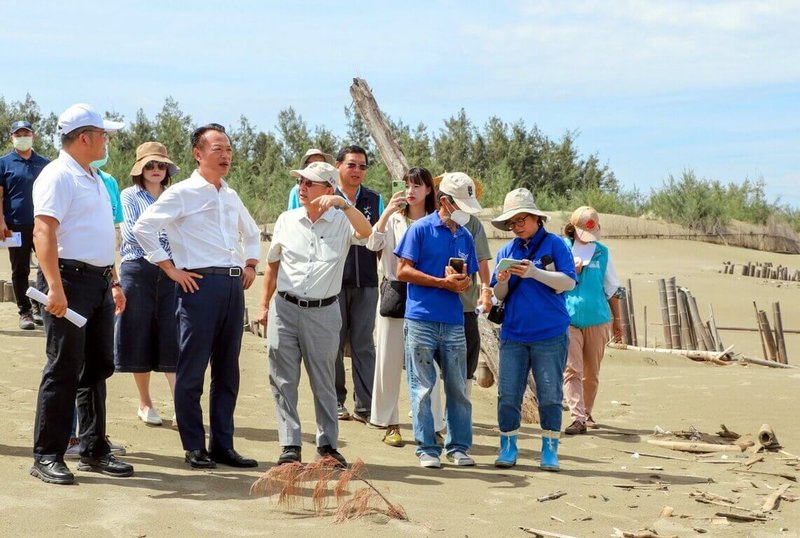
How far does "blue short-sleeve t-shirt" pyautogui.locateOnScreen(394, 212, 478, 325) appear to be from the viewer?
22.6ft

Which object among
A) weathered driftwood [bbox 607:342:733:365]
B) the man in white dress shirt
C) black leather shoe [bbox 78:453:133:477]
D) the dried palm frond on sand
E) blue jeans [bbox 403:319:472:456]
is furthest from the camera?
weathered driftwood [bbox 607:342:733:365]

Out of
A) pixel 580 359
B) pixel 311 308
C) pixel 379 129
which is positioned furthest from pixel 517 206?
pixel 379 129

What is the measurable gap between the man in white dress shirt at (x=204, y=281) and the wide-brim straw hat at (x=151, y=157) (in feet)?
3.00

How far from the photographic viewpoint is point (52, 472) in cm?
558

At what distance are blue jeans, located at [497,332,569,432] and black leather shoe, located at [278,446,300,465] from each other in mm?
1401

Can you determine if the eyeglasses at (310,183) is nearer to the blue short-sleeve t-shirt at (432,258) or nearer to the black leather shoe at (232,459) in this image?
the blue short-sleeve t-shirt at (432,258)

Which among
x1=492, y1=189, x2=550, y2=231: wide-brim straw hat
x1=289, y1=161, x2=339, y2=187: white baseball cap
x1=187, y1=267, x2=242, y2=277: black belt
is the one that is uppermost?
x1=289, y1=161, x2=339, y2=187: white baseball cap

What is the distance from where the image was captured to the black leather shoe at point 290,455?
20.9ft

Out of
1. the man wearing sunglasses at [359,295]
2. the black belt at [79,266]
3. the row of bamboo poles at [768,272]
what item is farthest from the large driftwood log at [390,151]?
the row of bamboo poles at [768,272]

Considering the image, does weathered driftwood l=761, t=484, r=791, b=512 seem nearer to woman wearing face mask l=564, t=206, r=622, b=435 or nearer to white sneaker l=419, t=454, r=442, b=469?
white sneaker l=419, t=454, r=442, b=469

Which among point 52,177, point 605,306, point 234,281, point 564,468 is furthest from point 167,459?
point 605,306

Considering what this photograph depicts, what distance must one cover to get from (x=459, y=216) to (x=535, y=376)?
3.78ft

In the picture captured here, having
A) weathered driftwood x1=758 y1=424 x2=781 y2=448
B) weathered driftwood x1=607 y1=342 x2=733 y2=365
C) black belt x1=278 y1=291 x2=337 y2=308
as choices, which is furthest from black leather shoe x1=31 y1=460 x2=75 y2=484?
weathered driftwood x1=607 y1=342 x2=733 y2=365

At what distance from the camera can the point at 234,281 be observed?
6.34 meters
